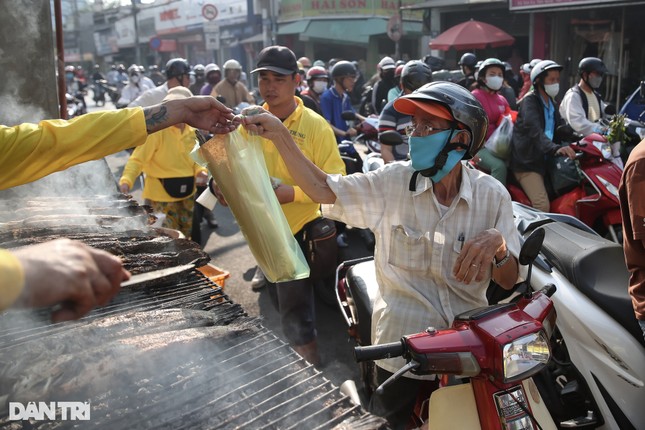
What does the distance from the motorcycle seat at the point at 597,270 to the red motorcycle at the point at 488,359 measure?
0.80 m

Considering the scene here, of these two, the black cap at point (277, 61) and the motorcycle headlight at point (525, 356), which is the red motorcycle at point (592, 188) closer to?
the black cap at point (277, 61)

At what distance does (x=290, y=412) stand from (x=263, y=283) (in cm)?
377

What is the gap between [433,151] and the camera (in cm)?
230

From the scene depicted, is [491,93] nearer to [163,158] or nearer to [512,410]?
[163,158]

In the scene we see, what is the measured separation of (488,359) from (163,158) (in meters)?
4.05

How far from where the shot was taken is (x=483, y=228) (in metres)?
2.37

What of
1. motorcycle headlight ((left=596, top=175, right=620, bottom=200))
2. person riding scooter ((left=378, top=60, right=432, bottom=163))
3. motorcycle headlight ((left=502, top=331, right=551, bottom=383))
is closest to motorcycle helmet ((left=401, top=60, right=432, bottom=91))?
person riding scooter ((left=378, top=60, right=432, bottom=163))

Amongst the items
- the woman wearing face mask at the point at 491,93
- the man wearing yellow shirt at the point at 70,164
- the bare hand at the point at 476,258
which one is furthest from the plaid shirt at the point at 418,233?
the woman wearing face mask at the point at 491,93

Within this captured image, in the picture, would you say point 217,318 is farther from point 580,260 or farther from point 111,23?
point 111,23

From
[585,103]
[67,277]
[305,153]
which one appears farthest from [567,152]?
[67,277]

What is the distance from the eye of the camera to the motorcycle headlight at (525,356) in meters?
1.75

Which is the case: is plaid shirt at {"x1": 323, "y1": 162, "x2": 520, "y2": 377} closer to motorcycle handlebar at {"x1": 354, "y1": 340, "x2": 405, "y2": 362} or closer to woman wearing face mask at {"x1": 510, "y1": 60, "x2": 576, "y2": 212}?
motorcycle handlebar at {"x1": 354, "y1": 340, "x2": 405, "y2": 362}

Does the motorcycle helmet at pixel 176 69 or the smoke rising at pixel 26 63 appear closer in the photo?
the smoke rising at pixel 26 63

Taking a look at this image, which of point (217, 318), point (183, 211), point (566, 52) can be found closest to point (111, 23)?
point (566, 52)
